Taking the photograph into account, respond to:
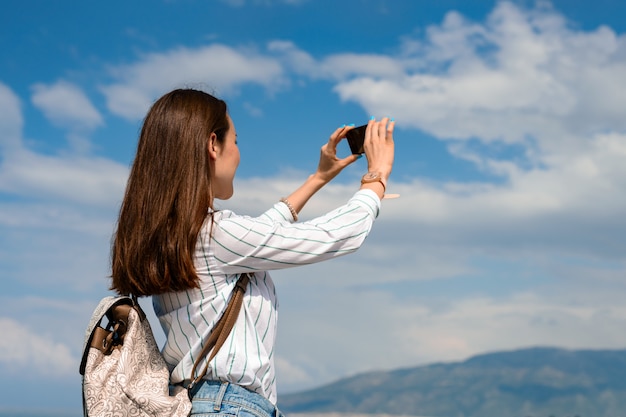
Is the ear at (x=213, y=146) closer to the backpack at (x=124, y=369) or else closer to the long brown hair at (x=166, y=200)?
the long brown hair at (x=166, y=200)

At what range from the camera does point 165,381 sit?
2.87 metres

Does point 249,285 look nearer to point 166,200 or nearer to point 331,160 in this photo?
point 166,200

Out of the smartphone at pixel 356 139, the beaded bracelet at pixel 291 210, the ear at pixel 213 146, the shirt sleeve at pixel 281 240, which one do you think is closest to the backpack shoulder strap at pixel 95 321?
the shirt sleeve at pixel 281 240

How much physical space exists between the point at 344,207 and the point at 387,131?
1.66 ft

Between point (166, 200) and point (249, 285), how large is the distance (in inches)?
19.6

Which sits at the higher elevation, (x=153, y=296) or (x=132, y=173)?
(x=132, y=173)

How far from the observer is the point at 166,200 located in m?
2.81

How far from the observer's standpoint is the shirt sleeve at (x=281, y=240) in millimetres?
2838

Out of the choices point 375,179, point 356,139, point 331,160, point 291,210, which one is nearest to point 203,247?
point 375,179

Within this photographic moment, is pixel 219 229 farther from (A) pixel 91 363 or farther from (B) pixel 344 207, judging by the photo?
(A) pixel 91 363

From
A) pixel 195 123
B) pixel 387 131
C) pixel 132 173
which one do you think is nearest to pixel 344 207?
pixel 387 131

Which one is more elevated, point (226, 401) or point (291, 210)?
point (291, 210)

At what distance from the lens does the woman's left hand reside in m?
3.76

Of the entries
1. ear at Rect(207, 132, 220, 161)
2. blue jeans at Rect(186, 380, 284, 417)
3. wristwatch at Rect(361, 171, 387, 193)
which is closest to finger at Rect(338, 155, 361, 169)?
wristwatch at Rect(361, 171, 387, 193)
